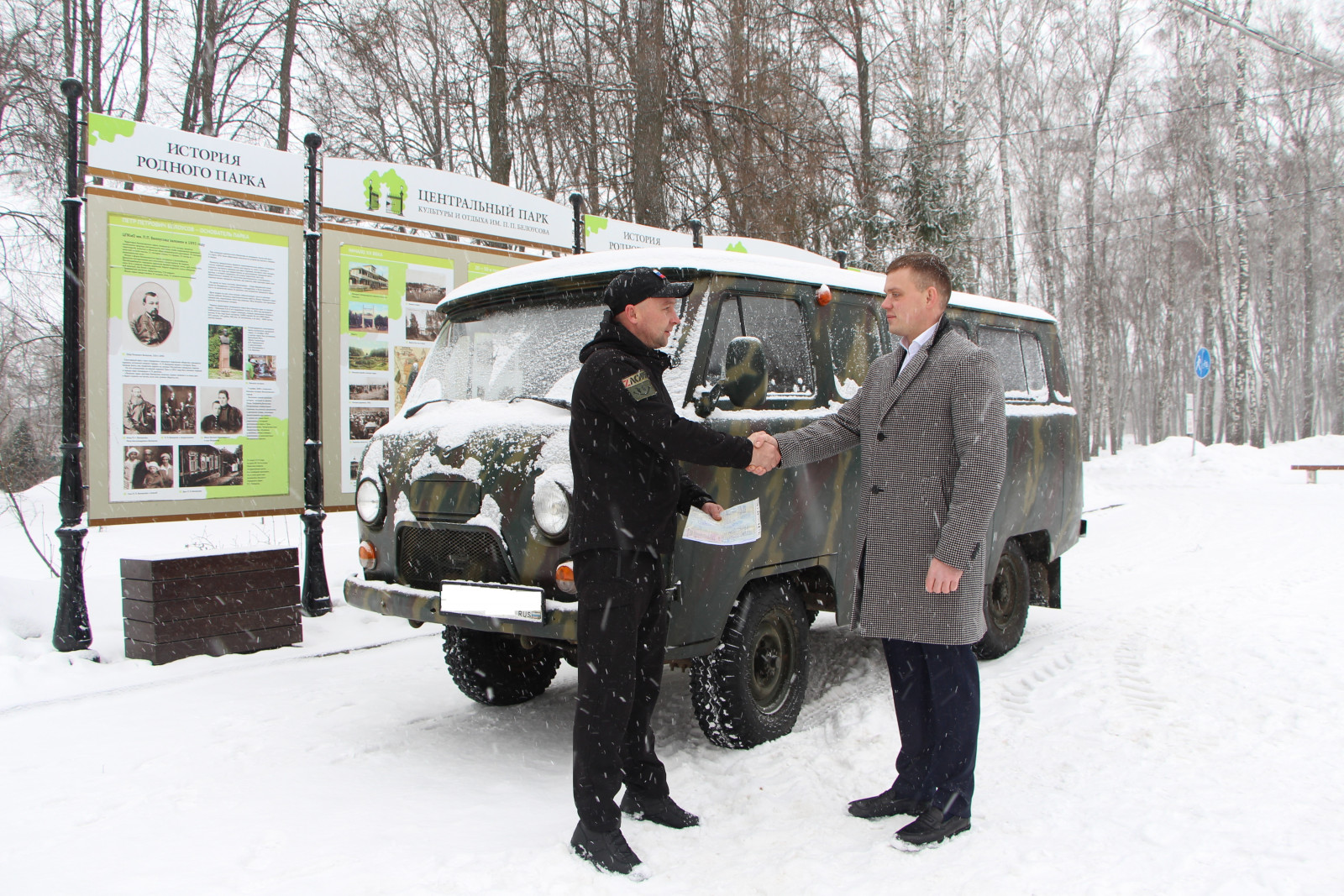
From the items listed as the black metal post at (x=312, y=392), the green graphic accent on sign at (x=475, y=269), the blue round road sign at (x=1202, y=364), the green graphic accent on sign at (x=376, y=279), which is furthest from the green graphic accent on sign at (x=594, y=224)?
the blue round road sign at (x=1202, y=364)

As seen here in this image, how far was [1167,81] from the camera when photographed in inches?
1218

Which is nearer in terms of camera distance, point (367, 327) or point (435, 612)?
point (435, 612)

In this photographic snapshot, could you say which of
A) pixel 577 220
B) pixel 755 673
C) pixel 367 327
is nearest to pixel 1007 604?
pixel 755 673

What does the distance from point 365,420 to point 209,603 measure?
10.4ft

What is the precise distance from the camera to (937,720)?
3670 mm

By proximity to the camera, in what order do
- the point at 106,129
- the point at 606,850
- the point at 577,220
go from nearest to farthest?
the point at 606,850, the point at 106,129, the point at 577,220

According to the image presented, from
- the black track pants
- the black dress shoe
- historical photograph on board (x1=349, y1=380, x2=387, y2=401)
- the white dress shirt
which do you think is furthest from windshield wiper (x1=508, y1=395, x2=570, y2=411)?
historical photograph on board (x1=349, y1=380, x2=387, y2=401)

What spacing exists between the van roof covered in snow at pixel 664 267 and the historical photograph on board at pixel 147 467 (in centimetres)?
374

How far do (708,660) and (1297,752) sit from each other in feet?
8.61

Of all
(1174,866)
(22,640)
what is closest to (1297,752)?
(1174,866)

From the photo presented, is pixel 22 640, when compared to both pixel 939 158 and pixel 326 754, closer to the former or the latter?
pixel 326 754

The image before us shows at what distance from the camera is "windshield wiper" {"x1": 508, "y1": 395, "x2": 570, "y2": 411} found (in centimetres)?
438

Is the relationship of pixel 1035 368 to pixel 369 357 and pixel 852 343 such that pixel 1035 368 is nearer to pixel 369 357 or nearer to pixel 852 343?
pixel 852 343

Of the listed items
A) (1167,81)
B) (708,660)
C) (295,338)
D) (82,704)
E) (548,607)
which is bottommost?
(82,704)
